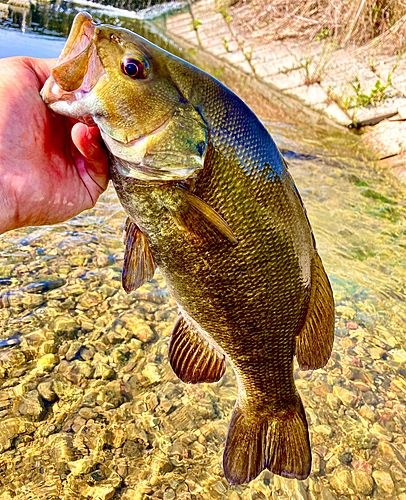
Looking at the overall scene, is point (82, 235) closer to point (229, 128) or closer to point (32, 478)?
point (32, 478)

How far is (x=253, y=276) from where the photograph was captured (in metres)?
2.01

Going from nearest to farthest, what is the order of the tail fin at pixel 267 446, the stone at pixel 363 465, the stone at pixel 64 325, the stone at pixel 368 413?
the tail fin at pixel 267 446 < the stone at pixel 363 465 < the stone at pixel 368 413 < the stone at pixel 64 325

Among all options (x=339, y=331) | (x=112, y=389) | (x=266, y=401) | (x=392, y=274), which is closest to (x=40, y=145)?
(x=266, y=401)

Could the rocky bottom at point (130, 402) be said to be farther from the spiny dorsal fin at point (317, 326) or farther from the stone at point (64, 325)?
the spiny dorsal fin at point (317, 326)

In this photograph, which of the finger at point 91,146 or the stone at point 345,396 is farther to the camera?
the stone at point 345,396

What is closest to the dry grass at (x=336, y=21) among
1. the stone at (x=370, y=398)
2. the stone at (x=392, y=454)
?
the stone at (x=370, y=398)

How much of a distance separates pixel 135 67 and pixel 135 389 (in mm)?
2566

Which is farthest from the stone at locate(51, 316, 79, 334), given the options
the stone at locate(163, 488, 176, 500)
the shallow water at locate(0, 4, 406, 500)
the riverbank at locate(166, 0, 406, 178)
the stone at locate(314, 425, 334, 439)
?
the riverbank at locate(166, 0, 406, 178)

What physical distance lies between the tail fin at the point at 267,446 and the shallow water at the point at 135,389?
2.69 ft

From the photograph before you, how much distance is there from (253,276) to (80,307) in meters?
2.59

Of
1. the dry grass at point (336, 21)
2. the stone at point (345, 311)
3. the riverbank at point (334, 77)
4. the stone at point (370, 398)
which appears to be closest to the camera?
the stone at point (370, 398)

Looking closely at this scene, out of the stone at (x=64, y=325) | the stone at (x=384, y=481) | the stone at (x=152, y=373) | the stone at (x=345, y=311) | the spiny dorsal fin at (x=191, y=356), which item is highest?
the spiny dorsal fin at (x=191, y=356)

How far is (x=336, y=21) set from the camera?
39.5ft

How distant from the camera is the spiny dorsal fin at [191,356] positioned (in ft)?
7.98
